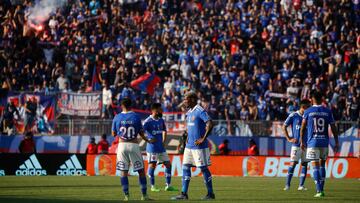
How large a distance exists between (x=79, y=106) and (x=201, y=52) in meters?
7.23

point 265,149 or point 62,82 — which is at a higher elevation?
point 62,82

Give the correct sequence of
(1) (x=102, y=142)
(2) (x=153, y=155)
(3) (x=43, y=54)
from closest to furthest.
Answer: (2) (x=153, y=155) → (1) (x=102, y=142) → (3) (x=43, y=54)

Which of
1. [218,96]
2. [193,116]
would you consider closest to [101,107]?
[218,96]

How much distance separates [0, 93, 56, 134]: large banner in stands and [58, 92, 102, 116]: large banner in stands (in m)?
0.46

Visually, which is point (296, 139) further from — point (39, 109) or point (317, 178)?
point (39, 109)

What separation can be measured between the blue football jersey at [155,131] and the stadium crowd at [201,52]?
1348 cm

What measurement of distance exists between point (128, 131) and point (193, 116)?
67.8 inches

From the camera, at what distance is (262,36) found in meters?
45.2

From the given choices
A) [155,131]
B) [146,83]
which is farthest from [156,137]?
[146,83]

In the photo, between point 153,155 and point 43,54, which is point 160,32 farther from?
point 153,155

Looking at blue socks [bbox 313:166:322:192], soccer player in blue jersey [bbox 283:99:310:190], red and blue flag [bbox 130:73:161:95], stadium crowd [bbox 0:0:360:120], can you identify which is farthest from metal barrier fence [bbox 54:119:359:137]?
blue socks [bbox 313:166:322:192]

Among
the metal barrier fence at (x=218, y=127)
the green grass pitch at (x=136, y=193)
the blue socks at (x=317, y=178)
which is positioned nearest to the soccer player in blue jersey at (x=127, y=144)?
the green grass pitch at (x=136, y=193)

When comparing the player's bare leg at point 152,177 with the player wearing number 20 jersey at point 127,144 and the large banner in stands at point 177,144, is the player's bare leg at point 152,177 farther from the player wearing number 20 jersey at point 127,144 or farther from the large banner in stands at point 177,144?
the large banner in stands at point 177,144

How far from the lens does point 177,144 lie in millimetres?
39594
